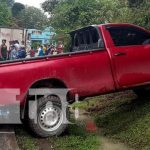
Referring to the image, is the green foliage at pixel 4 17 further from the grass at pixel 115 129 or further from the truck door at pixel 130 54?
the truck door at pixel 130 54

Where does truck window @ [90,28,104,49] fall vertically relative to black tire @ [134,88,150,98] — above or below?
above

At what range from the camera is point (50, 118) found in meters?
7.19

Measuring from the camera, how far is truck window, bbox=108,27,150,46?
8.13 m

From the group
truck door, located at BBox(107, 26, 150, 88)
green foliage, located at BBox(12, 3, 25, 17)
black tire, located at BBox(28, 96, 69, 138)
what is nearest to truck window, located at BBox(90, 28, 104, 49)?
truck door, located at BBox(107, 26, 150, 88)

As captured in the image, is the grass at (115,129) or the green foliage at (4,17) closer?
the grass at (115,129)

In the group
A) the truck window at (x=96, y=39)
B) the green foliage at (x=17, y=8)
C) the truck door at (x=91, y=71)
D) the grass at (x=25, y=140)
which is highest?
the green foliage at (x=17, y=8)

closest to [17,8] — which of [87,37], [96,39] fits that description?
[87,37]

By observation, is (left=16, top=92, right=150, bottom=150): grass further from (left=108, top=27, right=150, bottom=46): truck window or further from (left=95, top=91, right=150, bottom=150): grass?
(left=108, top=27, right=150, bottom=46): truck window

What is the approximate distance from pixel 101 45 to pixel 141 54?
85 centimetres

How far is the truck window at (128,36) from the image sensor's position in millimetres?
8133

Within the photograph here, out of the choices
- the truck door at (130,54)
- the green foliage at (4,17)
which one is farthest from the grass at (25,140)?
the green foliage at (4,17)

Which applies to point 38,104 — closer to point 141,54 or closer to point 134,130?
point 134,130

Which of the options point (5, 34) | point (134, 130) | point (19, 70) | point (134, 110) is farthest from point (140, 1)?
point (5, 34)

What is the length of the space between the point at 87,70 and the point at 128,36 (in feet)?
4.55
